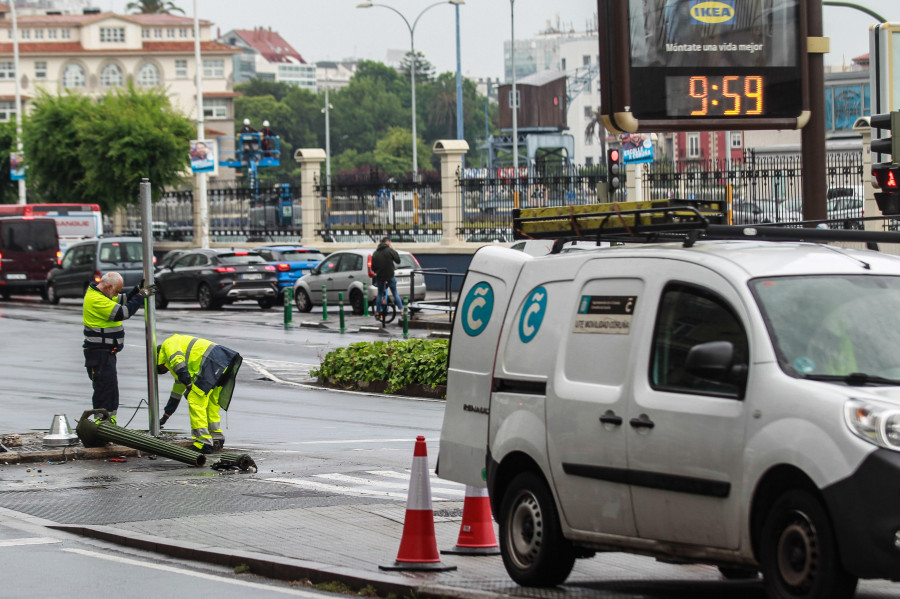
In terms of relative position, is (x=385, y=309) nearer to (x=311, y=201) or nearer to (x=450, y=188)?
(x=450, y=188)

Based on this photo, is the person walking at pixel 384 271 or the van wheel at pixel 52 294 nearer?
the person walking at pixel 384 271

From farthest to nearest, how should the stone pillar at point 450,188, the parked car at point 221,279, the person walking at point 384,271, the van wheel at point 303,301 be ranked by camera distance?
the stone pillar at point 450,188 → the parked car at point 221,279 → the van wheel at point 303,301 → the person walking at point 384,271

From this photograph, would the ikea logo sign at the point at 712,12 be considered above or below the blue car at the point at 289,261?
above

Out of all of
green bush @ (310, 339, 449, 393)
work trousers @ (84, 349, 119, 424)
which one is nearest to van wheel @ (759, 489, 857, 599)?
work trousers @ (84, 349, 119, 424)

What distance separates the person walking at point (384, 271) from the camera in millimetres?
31500

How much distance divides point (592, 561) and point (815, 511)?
111 inches

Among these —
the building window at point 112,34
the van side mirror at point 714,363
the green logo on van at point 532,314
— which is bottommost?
the van side mirror at point 714,363

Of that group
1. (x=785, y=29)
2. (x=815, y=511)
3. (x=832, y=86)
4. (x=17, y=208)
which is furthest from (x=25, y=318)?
(x=832, y=86)

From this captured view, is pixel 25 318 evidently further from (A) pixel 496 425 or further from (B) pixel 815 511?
(B) pixel 815 511

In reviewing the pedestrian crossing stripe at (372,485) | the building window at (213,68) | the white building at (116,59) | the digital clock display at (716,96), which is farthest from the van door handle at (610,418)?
the building window at (213,68)

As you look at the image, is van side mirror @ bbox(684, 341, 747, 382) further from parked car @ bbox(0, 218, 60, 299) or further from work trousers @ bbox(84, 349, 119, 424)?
parked car @ bbox(0, 218, 60, 299)

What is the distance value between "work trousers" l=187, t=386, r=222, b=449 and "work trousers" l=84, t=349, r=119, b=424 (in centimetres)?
161

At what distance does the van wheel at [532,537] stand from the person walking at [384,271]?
921 inches

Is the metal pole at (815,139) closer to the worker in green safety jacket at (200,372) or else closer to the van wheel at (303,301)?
the worker in green safety jacket at (200,372)
